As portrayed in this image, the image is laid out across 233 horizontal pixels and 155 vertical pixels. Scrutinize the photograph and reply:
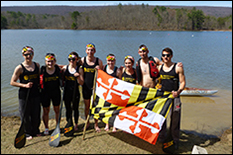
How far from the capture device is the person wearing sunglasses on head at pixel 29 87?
5477 mm

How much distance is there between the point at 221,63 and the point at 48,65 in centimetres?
2223

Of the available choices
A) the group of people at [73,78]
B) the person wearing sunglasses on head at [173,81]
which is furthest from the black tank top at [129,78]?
the person wearing sunglasses on head at [173,81]

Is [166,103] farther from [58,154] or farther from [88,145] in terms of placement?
[58,154]

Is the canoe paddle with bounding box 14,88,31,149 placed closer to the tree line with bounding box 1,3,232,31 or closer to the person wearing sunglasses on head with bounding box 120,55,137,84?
the person wearing sunglasses on head with bounding box 120,55,137,84

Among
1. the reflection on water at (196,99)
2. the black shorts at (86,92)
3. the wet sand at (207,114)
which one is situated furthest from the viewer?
the reflection on water at (196,99)

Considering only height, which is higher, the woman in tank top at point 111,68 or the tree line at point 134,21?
the tree line at point 134,21

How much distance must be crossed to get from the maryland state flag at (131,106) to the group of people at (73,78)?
0.91 feet

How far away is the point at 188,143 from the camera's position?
20.3 ft

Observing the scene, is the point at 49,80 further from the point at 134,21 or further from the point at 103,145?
the point at 134,21

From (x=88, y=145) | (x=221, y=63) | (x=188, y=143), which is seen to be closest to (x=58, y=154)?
(x=88, y=145)

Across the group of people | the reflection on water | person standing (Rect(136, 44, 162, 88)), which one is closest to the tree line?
the reflection on water

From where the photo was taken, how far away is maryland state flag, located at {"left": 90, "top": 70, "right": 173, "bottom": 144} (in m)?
5.32

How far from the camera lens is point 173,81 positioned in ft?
17.3

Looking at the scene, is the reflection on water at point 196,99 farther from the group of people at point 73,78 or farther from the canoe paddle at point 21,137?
the canoe paddle at point 21,137
